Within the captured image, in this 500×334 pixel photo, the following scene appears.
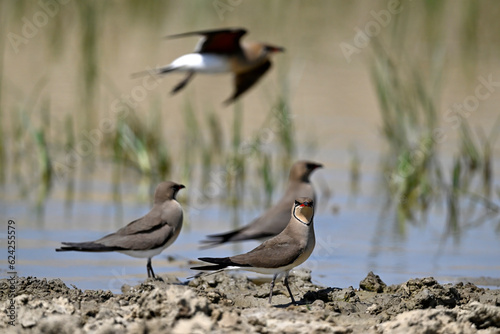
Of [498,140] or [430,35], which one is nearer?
[498,140]

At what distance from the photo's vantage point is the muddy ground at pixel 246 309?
4.43 metres

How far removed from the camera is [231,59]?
859 centimetres

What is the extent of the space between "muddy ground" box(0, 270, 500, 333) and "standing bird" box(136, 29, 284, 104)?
9.52 ft

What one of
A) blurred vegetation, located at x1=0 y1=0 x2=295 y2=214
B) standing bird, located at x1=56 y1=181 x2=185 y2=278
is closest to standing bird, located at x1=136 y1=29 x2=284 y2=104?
blurred vegetation, located at x1=0 y1=0 x2=295 y2=214

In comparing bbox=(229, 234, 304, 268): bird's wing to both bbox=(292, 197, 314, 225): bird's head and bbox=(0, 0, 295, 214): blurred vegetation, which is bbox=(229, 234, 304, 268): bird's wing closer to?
bbox=(292, 197, 314, 225): bird's head

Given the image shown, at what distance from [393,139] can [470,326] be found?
4924mm

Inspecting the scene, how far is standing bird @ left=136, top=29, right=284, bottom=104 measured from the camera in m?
8.32

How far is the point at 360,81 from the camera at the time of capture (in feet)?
48.7

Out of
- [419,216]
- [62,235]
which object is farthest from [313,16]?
[62,235]

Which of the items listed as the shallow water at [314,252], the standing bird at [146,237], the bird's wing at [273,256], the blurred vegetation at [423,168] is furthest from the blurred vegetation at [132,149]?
the bird's wing at [273,256]

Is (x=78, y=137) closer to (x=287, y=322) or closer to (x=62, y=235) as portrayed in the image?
(x=62, y=235)

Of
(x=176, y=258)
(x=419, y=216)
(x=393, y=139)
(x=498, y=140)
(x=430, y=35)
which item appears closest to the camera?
(x=176, y=258)

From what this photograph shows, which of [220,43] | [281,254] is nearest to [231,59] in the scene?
[220,43]

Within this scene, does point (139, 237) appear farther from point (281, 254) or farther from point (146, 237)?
point (281, 254)
